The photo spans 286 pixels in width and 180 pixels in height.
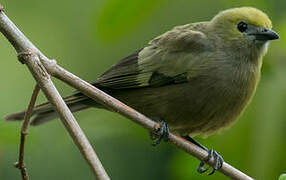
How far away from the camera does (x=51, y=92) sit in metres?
3.21

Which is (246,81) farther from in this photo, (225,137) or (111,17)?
(111,17)

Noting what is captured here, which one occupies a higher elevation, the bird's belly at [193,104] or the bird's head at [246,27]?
the bird's head at [246,27]

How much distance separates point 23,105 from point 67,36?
116 cm

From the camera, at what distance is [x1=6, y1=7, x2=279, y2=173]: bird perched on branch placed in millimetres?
4605

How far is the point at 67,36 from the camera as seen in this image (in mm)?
7156

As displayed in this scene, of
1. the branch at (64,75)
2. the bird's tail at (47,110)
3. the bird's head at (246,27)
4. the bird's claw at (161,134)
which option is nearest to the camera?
the branch at (64,75)

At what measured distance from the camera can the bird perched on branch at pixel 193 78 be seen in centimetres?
461

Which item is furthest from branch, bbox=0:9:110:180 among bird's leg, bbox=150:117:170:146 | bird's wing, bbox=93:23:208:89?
bird's wing, bbox=93:23:208:89

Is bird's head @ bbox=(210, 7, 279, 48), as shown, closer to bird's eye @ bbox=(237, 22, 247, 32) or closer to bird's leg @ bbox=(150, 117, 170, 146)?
bird's eye @ bbox=(237, 22, 247, 32)

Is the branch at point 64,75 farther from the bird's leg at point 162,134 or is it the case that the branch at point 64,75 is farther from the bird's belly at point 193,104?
the bird's belly at point 193,104

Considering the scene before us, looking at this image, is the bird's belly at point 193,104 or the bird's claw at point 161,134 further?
the bird's belly at point 193,104

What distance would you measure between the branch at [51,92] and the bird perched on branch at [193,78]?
1127mm

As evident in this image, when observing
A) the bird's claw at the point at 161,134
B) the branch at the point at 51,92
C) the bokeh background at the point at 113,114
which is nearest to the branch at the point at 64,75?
the branch at the point at 51,92

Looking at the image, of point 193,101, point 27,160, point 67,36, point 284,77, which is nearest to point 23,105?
point 27,160
